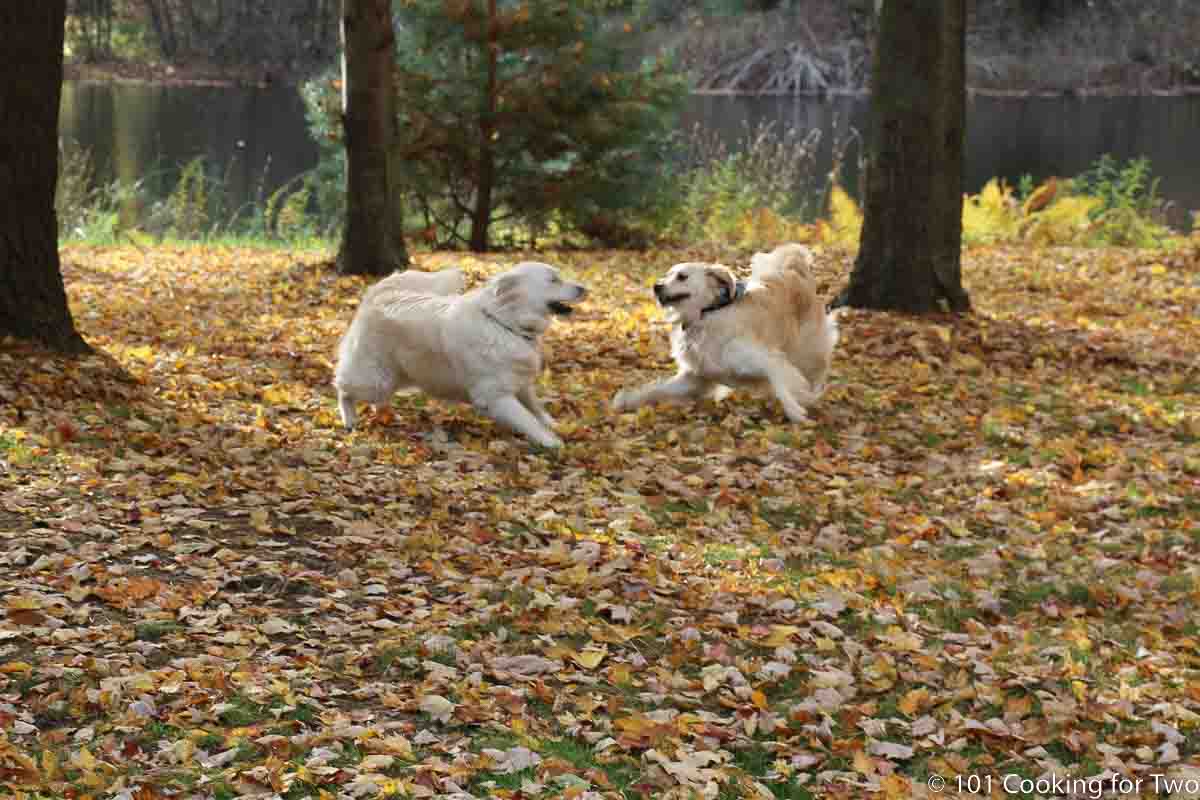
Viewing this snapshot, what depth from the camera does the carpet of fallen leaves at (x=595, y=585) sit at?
14.7 feet

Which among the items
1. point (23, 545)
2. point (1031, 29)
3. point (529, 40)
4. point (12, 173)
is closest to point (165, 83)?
point (1031, 29)

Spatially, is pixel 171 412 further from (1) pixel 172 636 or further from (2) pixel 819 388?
(2) pixel 819 388

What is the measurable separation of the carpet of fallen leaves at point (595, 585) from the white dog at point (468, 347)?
0.75 ft

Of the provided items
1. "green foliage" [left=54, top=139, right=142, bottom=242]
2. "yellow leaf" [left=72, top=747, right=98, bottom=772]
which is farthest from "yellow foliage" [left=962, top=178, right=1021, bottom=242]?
"yellow leaf" [left=72, top=747, right=98, bottom=772]

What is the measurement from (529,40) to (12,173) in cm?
834

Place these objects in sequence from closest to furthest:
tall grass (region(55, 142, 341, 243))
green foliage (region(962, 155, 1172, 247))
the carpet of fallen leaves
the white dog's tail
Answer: the carpet of fallen leaves
the white dog's tail
green foliage (region(962, 155, 1172, 247))
tall grass (region(55, 142, 341, 243))

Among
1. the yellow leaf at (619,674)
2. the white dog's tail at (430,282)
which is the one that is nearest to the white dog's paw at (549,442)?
the white dog's tail at (430,282)

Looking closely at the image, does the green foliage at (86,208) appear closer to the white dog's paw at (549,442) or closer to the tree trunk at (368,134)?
the tree trunk at (368,134)

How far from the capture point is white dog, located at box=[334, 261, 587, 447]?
7.61 metres

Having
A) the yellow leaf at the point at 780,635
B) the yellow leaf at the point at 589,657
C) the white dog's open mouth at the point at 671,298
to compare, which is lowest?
the yellow leaf at the point at 780,635

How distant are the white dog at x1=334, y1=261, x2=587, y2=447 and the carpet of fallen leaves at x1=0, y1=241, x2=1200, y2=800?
0.23m

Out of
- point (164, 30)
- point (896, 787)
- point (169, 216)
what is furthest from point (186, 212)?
point (164, 30)

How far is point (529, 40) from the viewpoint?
610 inches

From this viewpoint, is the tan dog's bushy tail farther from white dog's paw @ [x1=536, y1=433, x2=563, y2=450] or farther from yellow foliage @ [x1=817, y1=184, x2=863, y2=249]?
yellow foliage @ [x1=817, y1=184, x2=863, y2=249]
